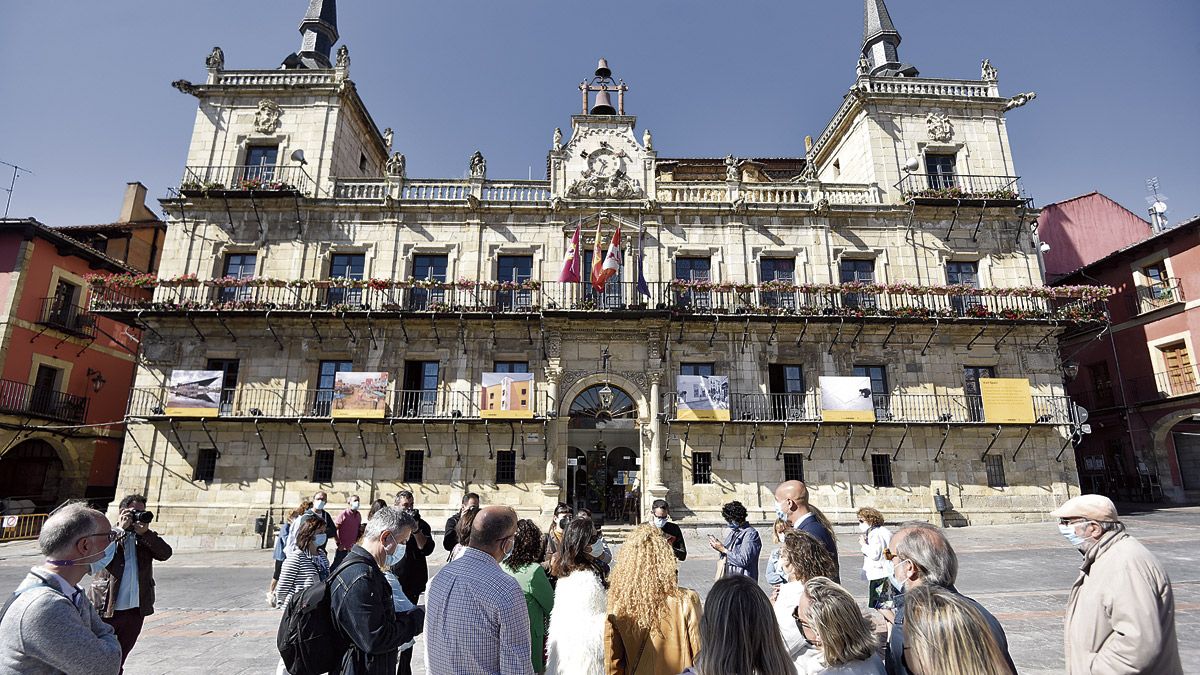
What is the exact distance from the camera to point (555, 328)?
20.1 meters

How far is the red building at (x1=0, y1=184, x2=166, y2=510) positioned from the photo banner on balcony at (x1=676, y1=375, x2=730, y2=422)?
2019cm

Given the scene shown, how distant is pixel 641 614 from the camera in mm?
3090

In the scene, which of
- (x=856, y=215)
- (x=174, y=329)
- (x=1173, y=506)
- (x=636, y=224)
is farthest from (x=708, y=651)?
(x=1173, y=506)

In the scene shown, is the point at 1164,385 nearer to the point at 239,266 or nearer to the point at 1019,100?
the point at 1019,100

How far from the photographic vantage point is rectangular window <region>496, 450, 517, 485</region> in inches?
760

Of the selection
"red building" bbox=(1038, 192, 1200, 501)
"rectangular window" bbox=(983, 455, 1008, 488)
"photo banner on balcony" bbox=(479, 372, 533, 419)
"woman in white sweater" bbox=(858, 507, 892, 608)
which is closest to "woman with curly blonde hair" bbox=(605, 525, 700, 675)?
"woman in white sweater" bbox=(858, 507, 892, 608)

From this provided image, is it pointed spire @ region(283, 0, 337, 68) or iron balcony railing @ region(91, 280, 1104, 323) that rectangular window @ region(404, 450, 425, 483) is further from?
pointed spire @ region(283, 0, 337, 68)

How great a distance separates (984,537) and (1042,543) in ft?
5.59

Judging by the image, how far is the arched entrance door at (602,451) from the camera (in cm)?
2016

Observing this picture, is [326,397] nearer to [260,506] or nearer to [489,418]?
[260,506]

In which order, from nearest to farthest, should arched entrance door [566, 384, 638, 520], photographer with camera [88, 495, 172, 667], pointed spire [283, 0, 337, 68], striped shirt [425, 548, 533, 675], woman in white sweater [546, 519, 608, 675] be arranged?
striped shirt [425, 548, 533, 675] < woman in white sweater [546, 519, 608, 675] < photographer with camera [88, 495, 172, 667] < arched entrance door [566, 384, 638, 520] < pointed spire [283, 0, 337, 68]

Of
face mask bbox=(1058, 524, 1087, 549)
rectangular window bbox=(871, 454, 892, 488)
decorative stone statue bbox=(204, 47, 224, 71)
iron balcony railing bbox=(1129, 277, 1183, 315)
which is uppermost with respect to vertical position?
decorative stone statue bbox=(204, 47, 224, 71)

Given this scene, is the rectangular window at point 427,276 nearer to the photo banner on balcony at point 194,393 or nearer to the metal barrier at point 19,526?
the photo banner on balcony at point 194,393

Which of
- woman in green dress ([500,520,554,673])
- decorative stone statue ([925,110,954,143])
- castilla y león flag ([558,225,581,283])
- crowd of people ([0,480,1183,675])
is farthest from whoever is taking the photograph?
decorative stone statue ([925,110,954,143])
